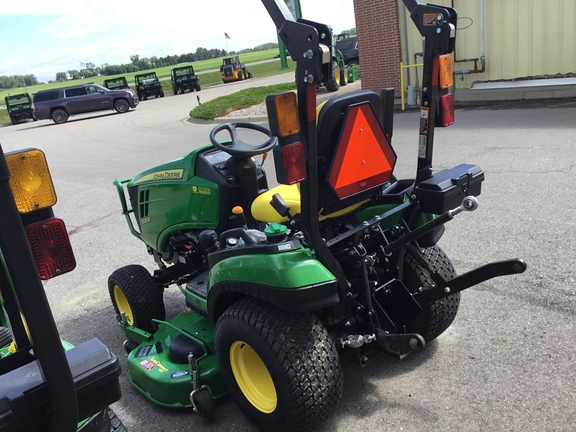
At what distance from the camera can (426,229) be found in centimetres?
255

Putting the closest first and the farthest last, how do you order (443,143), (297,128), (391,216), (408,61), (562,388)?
(297,128), (562,388), (391,216), (443,143), (408,61)

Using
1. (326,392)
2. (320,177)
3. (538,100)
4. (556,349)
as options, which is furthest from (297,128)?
(538,100)

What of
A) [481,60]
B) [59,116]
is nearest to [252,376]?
[481,60]

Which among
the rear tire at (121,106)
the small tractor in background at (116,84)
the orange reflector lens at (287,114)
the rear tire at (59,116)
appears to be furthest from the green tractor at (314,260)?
the small tractor in background at (116,84)

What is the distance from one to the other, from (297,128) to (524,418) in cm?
180

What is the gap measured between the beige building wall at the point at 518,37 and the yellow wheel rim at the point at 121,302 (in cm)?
1102

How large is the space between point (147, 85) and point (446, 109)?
30492mm

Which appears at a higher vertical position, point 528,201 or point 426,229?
point 426,229

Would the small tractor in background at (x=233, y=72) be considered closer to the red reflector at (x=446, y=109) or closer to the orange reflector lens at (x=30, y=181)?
the red reflector at (x=446, y=109)

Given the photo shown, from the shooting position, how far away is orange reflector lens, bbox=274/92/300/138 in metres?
2.08

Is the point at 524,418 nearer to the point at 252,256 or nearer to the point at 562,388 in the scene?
the point at 562,388

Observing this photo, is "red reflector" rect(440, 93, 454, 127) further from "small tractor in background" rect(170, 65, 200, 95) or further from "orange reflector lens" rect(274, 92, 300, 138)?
"small tractor in background" rect(170, 65, 200, 95)

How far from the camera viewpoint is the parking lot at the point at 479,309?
271cm

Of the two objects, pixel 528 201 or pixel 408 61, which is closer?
pixel 528 201
